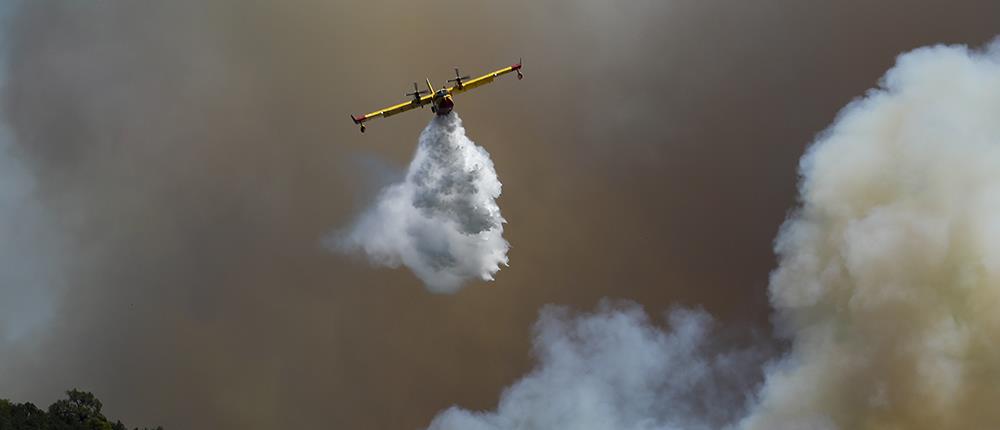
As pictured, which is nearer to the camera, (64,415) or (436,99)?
(436,99)

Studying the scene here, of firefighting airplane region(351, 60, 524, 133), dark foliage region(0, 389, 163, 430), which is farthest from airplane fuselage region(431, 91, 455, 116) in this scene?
dark foliage region(0, 389, 163, 430)

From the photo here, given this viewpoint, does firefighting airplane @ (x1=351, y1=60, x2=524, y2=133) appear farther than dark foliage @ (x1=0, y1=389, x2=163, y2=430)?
No

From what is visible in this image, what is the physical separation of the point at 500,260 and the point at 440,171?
18.0ft

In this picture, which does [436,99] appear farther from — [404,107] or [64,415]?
[64,415]

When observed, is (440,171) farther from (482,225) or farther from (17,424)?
(17,424)

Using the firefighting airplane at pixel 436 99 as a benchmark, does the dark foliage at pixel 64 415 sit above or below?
below

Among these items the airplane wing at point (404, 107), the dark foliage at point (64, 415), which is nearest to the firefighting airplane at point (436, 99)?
the airplane wing at point (404, 107)

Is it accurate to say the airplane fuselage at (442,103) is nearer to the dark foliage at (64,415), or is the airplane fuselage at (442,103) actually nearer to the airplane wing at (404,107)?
the airplane wing at (404,107)

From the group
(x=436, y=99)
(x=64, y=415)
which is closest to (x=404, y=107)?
(x=436, y=99)

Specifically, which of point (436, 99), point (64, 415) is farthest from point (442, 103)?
point (64, 415)

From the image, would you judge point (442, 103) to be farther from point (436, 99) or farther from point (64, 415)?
point (64, 415)

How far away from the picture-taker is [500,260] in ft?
212

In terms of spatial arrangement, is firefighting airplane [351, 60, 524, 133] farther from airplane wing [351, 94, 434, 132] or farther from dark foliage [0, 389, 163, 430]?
dark foliage [0, 389, 163, 430]

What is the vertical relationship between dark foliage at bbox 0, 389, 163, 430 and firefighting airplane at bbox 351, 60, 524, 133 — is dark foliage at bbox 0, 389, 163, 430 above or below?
below
